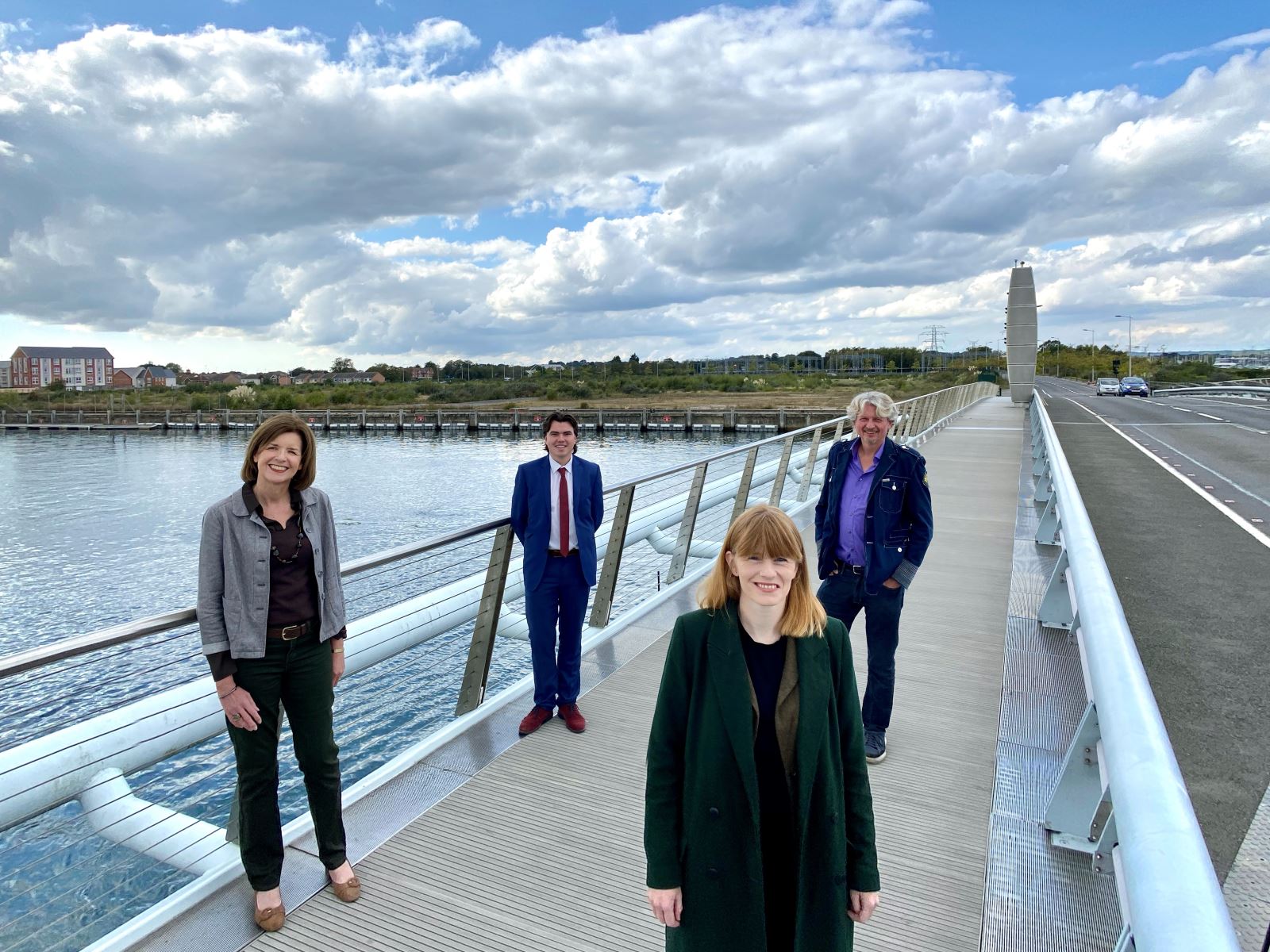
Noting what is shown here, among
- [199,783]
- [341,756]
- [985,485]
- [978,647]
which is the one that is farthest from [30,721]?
[985,485]

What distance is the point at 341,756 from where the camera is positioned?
7.30 meters

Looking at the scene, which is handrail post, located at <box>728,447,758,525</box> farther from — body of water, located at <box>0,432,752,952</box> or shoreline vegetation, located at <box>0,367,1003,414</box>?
shoreline vegetation, located at <box>0,367,1003,414</box>

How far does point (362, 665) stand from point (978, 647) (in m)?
3.77

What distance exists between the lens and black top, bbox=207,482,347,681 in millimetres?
2881

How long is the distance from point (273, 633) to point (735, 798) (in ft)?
5.66

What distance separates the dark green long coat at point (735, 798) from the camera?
1.92 m

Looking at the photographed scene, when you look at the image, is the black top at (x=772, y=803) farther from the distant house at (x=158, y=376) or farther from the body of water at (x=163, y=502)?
the distant house at (x=158, y=376)

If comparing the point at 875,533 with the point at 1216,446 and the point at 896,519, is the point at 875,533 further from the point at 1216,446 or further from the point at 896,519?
the point at 1216,446

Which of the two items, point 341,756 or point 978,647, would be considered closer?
point 978,647

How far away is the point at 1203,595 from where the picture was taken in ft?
23.7

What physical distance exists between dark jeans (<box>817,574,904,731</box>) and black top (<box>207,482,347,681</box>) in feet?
7.29

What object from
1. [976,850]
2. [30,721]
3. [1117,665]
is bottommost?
[30,721]

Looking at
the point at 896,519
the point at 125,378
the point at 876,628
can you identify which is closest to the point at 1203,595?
the point at 876,628

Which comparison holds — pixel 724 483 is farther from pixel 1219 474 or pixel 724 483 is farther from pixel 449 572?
pixel 1219 474
